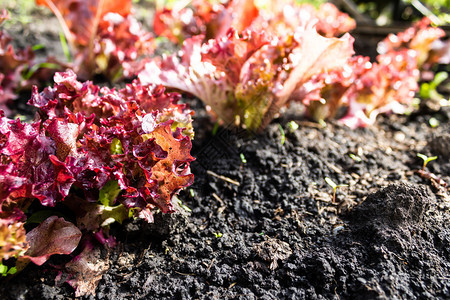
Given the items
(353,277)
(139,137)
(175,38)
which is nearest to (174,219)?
(139,137)

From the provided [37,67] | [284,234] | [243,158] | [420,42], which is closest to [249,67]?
[243,158]

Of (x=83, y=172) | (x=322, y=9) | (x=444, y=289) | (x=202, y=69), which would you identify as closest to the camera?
(x=444, y=289)

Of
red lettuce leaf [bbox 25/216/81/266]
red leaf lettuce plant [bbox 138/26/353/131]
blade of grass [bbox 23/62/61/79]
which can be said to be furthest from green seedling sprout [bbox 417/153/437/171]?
blade of grass [bbox 23/62/61/79]

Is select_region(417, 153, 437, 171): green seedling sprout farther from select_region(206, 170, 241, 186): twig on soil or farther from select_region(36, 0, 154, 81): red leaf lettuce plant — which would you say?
select_region(36, 0, 154, 81): red leaf lettuce plant

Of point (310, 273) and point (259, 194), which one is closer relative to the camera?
point (310, 273)

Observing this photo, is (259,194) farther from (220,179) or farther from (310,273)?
(310,273)
